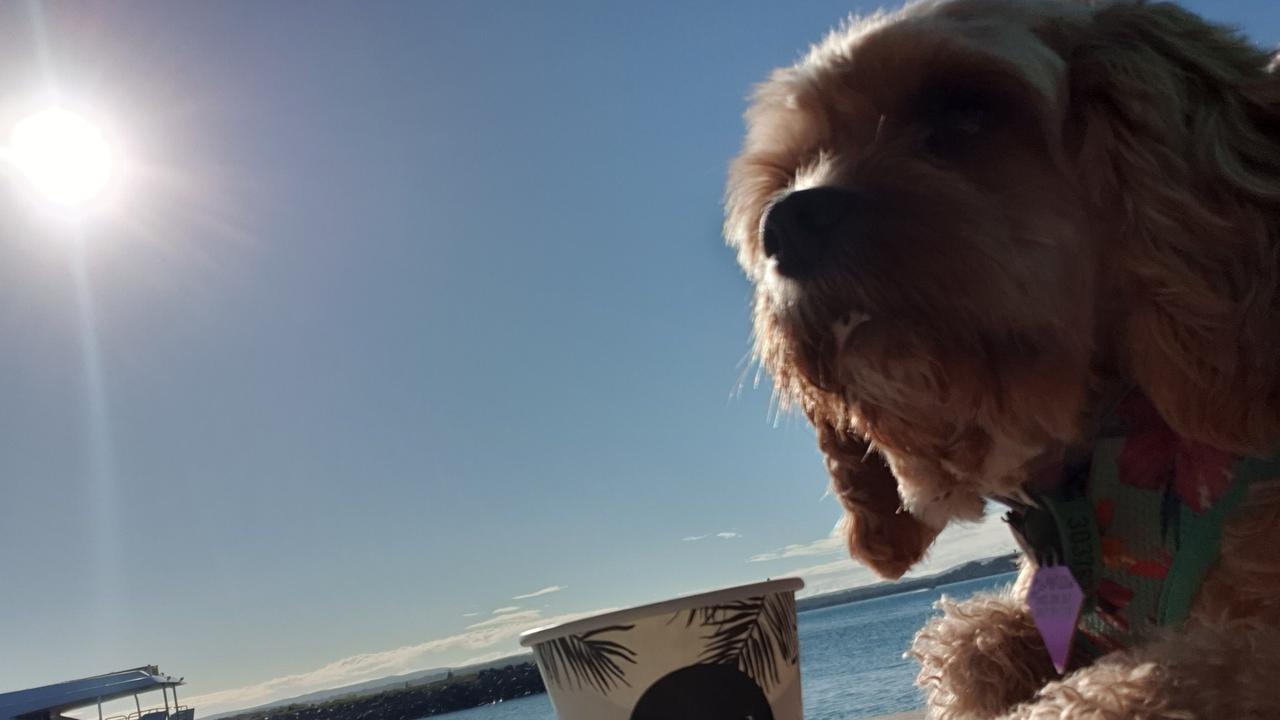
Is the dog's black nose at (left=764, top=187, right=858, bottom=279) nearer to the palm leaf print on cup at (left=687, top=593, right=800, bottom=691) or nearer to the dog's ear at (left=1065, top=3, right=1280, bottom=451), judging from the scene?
the dog's ear at (left=1065, top=3, right=1280, bottom=451)

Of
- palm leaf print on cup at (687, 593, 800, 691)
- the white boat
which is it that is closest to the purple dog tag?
palm leaf print on cup at (687, 593, 800, 691)

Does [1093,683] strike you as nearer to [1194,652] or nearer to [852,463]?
[1194,652]

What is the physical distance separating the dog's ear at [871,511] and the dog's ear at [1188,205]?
625 millimetres

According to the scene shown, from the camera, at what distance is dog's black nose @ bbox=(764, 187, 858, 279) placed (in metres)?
1.70

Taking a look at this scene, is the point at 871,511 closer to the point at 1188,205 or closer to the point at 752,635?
the point at 752,635

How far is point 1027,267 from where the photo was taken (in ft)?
5.35

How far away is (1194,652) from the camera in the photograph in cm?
122

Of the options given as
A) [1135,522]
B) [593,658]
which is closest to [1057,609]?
[1135,522]

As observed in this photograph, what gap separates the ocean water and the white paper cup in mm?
180

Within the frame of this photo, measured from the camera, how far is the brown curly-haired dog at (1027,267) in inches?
55.4

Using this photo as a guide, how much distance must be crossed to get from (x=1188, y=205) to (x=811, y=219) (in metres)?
0.61

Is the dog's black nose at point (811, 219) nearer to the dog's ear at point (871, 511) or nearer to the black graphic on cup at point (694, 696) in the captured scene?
the dog's ear at point (871, 511)

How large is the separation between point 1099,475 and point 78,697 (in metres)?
29.8

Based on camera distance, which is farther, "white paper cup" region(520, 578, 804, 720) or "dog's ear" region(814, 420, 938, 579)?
"dog's ear" region(814, 420, 938, 579)
